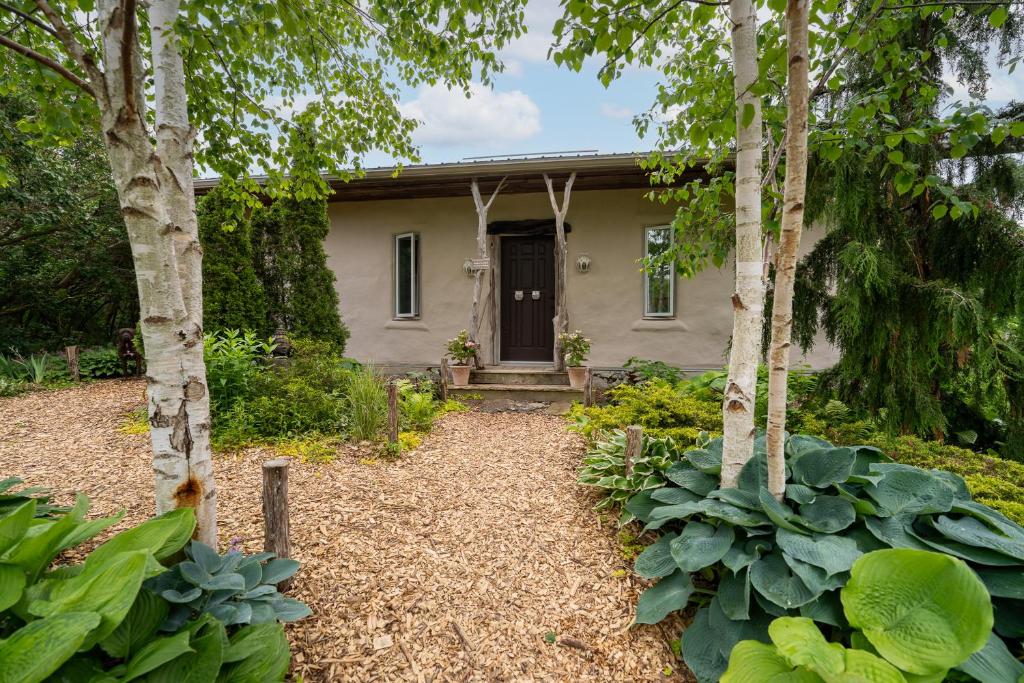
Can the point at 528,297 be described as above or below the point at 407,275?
below

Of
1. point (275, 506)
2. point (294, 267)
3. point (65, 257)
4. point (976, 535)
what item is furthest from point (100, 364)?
point (976, 535)

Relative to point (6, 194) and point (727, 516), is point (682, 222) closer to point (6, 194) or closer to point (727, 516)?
point (727, 516)

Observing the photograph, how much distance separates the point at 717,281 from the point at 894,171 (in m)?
3.17

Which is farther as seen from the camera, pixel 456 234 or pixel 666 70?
pixel 456 234

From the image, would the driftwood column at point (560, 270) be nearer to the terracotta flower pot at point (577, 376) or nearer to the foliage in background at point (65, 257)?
the terracotta flower pot at point (577, 376)

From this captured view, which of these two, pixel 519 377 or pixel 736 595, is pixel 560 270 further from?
pixel 736 595

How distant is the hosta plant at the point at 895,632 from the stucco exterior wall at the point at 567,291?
5.54 metres

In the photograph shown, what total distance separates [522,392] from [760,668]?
4.67 metres

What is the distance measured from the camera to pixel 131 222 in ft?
5.64

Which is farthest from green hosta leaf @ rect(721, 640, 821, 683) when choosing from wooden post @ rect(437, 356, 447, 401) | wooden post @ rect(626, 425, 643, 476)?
wooden post @ rect(437, 356, 447, 401)

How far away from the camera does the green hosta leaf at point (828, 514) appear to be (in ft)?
5.63

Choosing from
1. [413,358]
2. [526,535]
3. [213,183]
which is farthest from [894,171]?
[213,183]

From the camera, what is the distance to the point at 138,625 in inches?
51.8

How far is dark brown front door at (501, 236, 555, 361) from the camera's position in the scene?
7316mm
